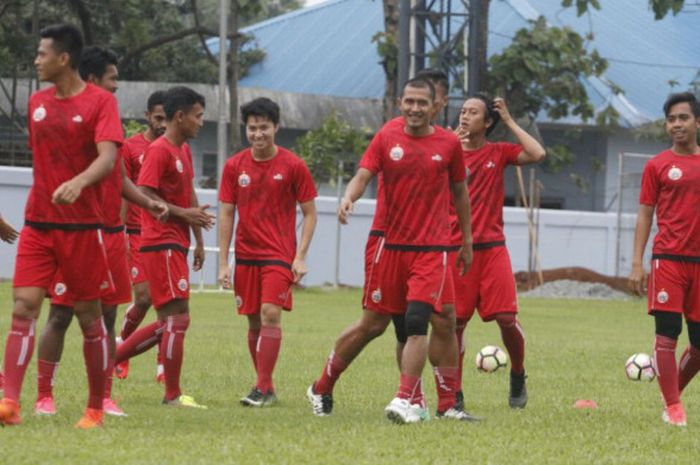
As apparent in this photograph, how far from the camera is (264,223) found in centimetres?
1192

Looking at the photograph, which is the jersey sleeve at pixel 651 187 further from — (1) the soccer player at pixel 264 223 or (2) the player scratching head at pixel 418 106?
(1) the soccer player at pixel 264 223

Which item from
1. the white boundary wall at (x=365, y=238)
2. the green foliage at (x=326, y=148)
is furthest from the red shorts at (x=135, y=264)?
the green foliage at (x=326, y=148)

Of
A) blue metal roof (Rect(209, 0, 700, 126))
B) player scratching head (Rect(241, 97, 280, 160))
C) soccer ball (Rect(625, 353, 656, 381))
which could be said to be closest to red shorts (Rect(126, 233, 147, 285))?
player scratching head (Rect(241, 97, 280, 160))

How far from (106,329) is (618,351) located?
10.3 m

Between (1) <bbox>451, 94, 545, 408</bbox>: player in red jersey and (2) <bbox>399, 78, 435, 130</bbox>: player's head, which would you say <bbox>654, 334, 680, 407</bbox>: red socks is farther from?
(2) <bbox>399, 78, 435, 130</bbox>: player's head

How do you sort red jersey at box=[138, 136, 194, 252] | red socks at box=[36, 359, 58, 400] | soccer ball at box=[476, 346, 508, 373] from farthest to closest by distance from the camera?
soccer ball at box=[476, 346, 508, 373] → red jersey at box=[138, 136, 194, 252] → red socks at box=[36, 359, 58, 400]

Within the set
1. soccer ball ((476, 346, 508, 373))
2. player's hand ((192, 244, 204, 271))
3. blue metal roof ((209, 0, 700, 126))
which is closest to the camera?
player's hand ((192, 244, 204, 271))

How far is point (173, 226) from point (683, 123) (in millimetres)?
3670

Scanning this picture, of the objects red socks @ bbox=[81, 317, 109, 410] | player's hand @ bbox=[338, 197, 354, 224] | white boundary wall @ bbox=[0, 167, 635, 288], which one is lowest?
white boundary wall @ bbox=[0, 167, 635, 288]

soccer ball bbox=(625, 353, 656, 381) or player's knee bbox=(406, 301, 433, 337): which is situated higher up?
player's knee bbox=(406, 301, 433, 337)

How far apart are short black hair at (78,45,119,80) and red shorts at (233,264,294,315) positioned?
1.94 m

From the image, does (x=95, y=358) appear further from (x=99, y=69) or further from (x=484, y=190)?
(x=484, y=190)

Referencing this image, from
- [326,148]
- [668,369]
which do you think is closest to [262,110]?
[668,369]

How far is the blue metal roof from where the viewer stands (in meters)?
50.8
